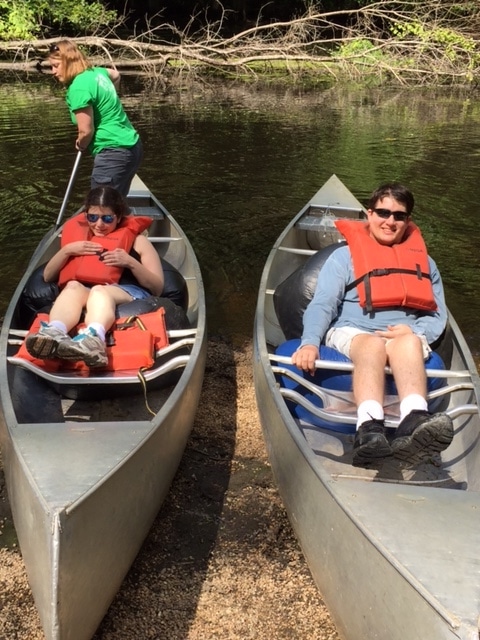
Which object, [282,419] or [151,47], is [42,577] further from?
[151,47]

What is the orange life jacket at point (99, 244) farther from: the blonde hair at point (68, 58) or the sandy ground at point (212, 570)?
the blonde hair at point (68, 58)

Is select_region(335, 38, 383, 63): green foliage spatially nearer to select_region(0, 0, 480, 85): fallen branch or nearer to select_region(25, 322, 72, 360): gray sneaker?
select_region(0, 0, 480, 85): fallen branch

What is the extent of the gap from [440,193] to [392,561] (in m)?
7.83

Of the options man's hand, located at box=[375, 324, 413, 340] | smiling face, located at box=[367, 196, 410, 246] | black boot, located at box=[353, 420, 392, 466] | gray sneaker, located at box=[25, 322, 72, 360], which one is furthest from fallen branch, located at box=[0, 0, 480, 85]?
black boot, located at box=[353, 420, 392, 466]

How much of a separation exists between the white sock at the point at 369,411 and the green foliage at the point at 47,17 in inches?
642

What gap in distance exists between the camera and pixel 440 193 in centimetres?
936

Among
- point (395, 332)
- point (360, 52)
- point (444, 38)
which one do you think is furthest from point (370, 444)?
point (444, 38)

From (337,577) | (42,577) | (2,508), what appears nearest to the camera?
(42,577)

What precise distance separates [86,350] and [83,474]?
3.57 ft

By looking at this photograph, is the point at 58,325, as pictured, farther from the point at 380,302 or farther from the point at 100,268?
the point at 380,302

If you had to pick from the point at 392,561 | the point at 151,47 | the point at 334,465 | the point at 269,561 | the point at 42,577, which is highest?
the point at 151,47

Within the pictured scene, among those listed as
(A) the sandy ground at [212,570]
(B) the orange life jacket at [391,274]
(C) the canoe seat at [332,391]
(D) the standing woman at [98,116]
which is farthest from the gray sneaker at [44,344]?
(D) the standing woman at [98,116]

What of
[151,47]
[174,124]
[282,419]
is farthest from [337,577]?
[151,47]

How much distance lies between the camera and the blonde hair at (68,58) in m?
5.52
